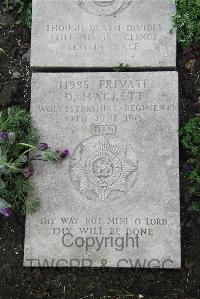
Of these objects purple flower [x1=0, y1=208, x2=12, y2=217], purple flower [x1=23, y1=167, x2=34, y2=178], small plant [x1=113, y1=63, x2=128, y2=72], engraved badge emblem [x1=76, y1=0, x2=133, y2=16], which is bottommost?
purple flower [x1=0, y1=208, x2=12, y2=217]

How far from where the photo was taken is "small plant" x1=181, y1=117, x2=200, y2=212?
4.37m

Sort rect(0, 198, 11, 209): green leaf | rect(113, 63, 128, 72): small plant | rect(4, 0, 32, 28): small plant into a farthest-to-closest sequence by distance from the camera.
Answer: rect(4, 0, 32, 28): small plant < rect(113, 63, 128, 72): small plant < rect(0, 198, 11, 209): green leaf

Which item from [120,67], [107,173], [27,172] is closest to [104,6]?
[120,67]

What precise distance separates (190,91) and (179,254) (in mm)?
1444

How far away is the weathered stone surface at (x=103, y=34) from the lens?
15.1 ft

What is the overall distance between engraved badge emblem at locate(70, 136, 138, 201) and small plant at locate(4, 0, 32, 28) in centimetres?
144

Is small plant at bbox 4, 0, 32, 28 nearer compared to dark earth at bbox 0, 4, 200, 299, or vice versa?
dark earth at bbox 0, 4, 200, 299

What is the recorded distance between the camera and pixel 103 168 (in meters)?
4.35

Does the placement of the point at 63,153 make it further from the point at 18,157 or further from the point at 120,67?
the point at 120,67

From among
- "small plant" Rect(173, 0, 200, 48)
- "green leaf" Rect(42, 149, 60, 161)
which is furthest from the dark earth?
"small plant" Rect(173, 0, 200, 48)

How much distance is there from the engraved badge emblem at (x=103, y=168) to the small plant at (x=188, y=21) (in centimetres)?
114

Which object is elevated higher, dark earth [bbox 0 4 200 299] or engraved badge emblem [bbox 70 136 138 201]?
engraved badge emblem [bbox 70 136 138 201]

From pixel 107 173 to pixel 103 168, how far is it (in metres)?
0.05

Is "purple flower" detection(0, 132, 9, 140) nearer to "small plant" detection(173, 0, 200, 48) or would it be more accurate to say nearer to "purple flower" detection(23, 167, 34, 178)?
"purple flower" detection(23, 167, 34, 178)
